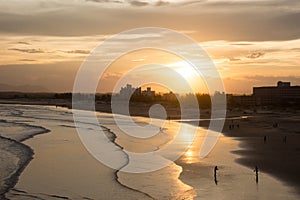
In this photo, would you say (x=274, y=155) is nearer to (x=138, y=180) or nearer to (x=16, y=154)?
(x=138, y=180)

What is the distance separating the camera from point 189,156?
29.6 metres

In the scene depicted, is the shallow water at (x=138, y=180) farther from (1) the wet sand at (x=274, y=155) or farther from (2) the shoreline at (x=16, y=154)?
(1) the wet sand at (x=274, y=155)

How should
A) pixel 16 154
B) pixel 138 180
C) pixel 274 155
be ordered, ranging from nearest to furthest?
pixel 138 180
pixel 16 154
pixel 274 155

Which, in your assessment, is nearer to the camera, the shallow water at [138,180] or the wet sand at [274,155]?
the shallow water at [138,180]

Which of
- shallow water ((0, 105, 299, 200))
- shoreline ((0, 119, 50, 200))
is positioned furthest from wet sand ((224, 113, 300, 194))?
shoreline ((0, 119, 50, 200))

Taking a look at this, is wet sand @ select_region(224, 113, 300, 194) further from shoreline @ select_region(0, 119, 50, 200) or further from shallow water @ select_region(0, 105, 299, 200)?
Answer: shoreline @ select_region(0, 119, 50, 200)

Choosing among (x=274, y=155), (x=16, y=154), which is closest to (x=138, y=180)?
(x=16, y=154)

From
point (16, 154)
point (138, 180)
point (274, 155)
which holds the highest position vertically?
point (16, 154)

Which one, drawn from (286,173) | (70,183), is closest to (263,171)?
(286,173)

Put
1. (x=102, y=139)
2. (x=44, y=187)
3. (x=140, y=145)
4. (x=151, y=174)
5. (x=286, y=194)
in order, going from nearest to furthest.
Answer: (x=286, y=194) → (x=44, y=187) → (x=151, y=174) → (x=140, y=145) → (x=102, y=139)

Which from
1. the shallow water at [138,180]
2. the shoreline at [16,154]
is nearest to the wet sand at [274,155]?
the shallow water at [138,180]

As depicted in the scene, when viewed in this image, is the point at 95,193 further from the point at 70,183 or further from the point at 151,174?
the point at 151,174

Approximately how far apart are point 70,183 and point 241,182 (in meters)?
7.95

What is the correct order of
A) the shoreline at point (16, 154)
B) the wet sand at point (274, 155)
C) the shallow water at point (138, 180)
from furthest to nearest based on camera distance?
the wet sand at point (274, 155)
the shoreline at point (16, 154)
the shallow water at point (138, 180)
